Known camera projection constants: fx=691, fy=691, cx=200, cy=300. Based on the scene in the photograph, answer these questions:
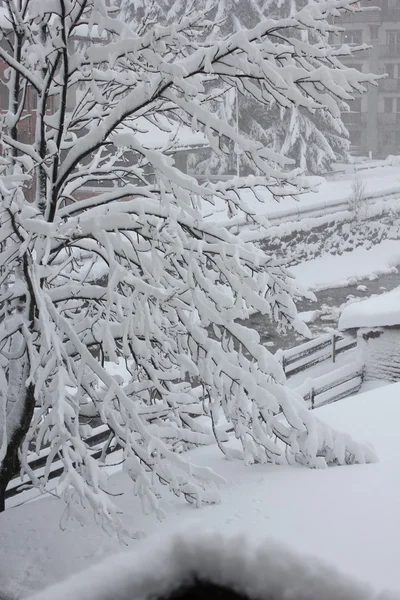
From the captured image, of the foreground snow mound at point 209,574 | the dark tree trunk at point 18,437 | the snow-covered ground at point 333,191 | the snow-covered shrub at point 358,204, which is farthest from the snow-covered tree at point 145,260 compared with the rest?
the snow-covered shrub at point 358,204

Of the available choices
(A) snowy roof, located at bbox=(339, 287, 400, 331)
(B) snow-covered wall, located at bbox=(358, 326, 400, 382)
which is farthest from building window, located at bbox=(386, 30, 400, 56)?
(B) snow-covered wall, located at bbox=(358, 326, 400, 382)

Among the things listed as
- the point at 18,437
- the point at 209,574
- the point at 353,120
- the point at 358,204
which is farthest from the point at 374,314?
the point at 353,120

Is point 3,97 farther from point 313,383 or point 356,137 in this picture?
point 356,137

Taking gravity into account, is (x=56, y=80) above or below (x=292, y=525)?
above

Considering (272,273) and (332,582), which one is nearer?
(332,582)

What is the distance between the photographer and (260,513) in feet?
14.5

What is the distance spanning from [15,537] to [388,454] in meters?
3.57

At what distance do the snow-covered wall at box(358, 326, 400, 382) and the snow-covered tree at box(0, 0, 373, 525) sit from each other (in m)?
8.51

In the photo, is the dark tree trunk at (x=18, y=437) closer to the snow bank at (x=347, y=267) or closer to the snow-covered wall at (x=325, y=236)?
the snow bank at (x=347, y=267)

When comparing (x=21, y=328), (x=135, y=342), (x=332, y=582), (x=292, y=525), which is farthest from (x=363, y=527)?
(x=21, y=328)

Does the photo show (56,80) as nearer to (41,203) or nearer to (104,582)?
(41,203)

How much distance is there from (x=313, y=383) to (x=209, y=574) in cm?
1383

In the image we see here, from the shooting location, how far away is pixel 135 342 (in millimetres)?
6184

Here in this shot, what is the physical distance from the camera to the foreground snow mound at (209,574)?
3.73ft
